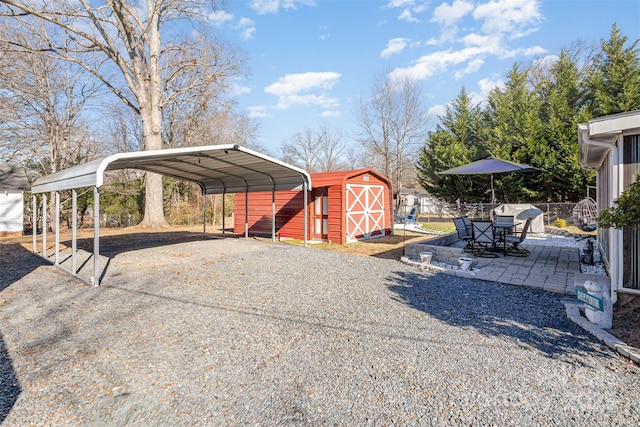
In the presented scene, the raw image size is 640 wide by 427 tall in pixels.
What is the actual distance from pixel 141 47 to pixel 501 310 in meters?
15.7

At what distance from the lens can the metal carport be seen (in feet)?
18.2

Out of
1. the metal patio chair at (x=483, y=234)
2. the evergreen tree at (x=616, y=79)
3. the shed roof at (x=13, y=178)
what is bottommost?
the metal patio chair at (x=483, y=234)

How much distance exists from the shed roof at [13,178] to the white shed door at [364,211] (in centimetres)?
1388

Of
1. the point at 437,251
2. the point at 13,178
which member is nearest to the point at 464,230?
the point at 437,251

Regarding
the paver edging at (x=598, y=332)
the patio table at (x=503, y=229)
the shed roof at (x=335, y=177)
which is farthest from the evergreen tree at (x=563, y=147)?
the paver edging at (x=598, y=332)

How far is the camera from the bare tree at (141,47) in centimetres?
1174

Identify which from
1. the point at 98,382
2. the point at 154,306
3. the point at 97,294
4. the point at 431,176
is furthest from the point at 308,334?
the point at 431,176

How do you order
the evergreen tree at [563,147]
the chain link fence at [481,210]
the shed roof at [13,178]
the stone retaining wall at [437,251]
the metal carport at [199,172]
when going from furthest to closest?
1. the evergreen tree at [563,147]
2. the shed roof at [13,178]
3. the chain link fence at [481,210]
4. the stone retaining wall at [437,251]
5. the metal carport at [199,172]

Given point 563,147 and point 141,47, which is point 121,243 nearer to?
point 141,47

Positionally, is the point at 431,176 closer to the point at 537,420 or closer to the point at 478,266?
the point at 478,266

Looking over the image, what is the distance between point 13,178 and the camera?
13914 millimetres

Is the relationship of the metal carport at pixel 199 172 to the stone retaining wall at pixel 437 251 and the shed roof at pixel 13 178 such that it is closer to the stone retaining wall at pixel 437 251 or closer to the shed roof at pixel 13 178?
the stone retaining wall at pixel 437 251

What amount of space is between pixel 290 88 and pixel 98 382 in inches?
867

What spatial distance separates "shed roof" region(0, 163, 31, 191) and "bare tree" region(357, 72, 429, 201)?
828 inches
